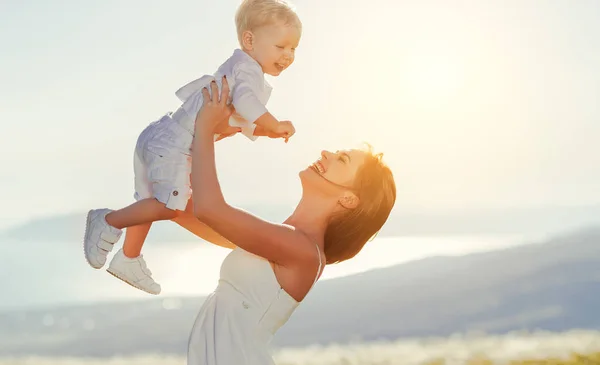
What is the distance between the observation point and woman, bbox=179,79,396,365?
14.1 feet

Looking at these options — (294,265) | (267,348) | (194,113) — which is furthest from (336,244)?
(194,113)

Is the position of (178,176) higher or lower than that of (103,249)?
higher

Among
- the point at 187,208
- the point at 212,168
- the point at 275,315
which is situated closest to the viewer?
the point at 212,168

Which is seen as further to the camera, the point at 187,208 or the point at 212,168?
the point at 187,208

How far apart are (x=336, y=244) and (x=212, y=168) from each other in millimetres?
902

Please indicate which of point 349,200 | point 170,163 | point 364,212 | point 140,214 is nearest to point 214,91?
point 170,163

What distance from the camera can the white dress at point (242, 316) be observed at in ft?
14.7

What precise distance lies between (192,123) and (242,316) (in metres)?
1.05

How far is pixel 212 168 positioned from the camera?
427cm

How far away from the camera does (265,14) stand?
459 cm

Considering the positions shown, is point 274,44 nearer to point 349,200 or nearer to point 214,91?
point 214,91

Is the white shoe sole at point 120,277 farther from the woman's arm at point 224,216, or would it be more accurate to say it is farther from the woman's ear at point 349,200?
the woman's ear at point 349,200

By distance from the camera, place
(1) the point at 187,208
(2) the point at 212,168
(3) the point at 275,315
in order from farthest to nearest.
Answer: (1) the point at 187,208
(3) the point at 275,315
(2) the point at 212,168

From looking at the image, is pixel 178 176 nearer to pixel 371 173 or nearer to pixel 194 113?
pixel 194 113
